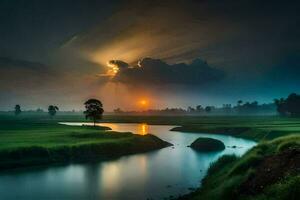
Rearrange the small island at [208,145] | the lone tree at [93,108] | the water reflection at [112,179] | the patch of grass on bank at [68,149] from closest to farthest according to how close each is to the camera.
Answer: the water reflection at [112,179] → the patch of grass on bank at [68,149] → the small island at [208,145] → the lone tree at [93,108]

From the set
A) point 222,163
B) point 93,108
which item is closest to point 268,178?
point 222,163

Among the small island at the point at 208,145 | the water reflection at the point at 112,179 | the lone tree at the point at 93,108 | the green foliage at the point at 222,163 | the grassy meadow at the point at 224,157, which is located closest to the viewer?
the grassy meadow at the point at 224,157

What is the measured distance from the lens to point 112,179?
53781 millimetres

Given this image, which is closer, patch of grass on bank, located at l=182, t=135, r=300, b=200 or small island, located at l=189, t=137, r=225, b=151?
patch of grass on bank, located at l=182, t=135, r=300, b=200

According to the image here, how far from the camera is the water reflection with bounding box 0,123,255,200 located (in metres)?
44.2

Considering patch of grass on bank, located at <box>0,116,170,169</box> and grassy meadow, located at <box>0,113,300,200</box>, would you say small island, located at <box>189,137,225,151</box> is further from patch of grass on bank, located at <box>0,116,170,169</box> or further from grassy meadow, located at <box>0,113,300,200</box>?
grassy meadow, located at <box>0,113,300,200</box>

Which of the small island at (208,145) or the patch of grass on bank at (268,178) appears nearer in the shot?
the patch of grass on bank at (268,178)

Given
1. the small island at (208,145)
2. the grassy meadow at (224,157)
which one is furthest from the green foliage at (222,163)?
the small island at (208,145)

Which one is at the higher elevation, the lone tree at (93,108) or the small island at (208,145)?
the lone tree at (93,108)

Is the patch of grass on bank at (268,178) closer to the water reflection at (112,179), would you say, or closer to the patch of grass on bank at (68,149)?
the water reflection at (112,179)

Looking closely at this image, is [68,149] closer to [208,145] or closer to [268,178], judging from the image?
[208,145]

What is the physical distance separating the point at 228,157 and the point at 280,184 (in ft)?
90.5

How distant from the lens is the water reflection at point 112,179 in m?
44.2

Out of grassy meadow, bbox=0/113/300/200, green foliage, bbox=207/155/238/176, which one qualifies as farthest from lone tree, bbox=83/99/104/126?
green foliage, bbox=207/155/238/176
